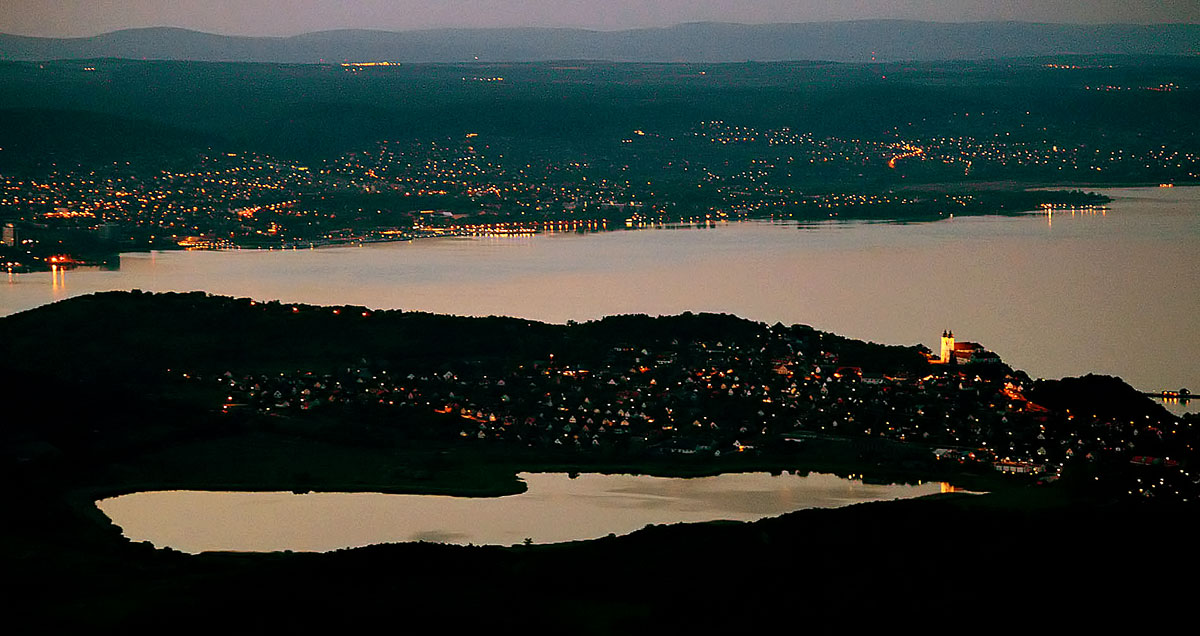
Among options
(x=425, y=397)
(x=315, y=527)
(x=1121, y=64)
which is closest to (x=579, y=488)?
(x=315, y=527)

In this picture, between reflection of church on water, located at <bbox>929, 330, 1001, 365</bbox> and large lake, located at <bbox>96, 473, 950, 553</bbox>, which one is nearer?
large lake, located at <bbox>96, 473, 950, 553</bbox>

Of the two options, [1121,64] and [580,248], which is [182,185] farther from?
[1121,64]

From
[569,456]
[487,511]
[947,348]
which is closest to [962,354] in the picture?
[947,348]

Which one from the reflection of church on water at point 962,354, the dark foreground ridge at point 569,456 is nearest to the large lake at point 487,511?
the dark foreground ridge at point 569,456

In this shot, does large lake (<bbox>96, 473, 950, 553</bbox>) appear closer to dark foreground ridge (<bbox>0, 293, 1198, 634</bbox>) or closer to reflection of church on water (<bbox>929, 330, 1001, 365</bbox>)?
dark foreground ridge (<bbox>0, 293, 1198, 634</bbox>)

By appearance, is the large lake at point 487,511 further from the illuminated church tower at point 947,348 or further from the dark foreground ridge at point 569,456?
the illuminated church tower at point 947,348

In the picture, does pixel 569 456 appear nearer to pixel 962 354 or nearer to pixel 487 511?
pixel 487 511

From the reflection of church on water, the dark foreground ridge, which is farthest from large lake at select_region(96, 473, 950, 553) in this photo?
the reflection of church on water

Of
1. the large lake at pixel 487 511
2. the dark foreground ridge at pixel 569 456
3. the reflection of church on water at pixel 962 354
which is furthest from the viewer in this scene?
the reflection of church on water at pixel 962 354
